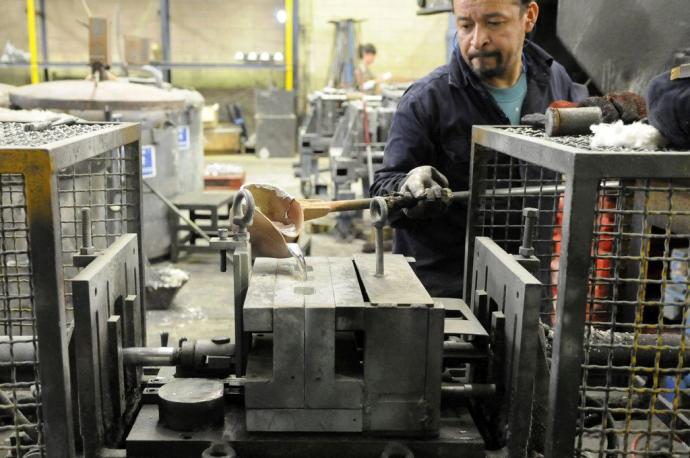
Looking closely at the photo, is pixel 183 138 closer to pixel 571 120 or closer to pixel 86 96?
pixel 86 96

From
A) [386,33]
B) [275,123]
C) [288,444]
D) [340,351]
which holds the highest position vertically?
[386,33]

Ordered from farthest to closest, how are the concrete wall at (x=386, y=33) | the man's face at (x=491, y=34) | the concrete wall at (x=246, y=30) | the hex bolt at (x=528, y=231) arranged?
1. the concrete wall at (x=386, y=33)
2. the concrete wall at (x=246, y=30)
3. the man's face at (x=491, y=34)
4. the hex bolt at (x=528, y=231)

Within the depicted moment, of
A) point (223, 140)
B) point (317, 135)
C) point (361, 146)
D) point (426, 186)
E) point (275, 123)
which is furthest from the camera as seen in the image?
point (223, 140)

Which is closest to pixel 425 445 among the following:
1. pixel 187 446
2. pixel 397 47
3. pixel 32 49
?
pixel 187 446

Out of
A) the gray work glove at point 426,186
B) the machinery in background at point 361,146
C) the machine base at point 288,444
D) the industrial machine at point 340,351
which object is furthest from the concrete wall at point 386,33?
the machine base at point 288,444

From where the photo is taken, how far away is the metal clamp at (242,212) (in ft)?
3.43

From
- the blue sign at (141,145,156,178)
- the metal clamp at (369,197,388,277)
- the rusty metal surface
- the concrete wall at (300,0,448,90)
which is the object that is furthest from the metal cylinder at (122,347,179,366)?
the concrete wall at (300,0,448,90)

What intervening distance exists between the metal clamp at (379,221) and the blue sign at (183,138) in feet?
12.5

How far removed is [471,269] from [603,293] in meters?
0.92

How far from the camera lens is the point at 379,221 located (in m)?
1.03

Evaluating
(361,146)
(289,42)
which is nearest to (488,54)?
(361,146)

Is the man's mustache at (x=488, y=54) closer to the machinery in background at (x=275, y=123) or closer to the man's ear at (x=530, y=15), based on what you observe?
the man's ear at (x=530, y=15)

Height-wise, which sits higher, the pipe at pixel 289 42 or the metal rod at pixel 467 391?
the pipe at pixel 289 42

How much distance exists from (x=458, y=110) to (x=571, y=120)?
30.2 inches
